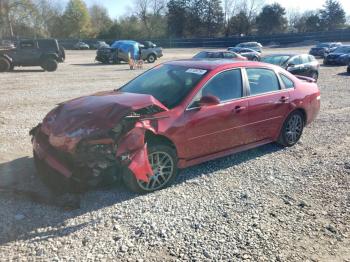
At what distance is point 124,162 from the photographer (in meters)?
4.16

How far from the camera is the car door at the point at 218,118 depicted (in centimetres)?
491

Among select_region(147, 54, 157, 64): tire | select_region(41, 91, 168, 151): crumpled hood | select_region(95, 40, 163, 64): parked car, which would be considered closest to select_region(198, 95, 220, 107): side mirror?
select_region(41, 91, 168, 151): crumpled hood

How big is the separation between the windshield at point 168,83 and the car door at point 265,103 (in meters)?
0.98

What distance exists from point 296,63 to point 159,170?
1325 centimetres

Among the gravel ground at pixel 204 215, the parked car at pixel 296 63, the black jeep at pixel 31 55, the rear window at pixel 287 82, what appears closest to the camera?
the gravel ground at pixel 204 215

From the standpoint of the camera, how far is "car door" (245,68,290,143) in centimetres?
573

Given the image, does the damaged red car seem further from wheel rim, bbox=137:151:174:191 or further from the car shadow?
the car shadow

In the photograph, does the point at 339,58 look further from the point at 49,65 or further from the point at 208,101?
the point at 208,101

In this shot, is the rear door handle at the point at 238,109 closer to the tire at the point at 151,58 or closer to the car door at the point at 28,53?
the car door at the point at 28,53

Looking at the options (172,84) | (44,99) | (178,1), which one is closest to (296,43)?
(178,1)

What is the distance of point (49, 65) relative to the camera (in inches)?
827

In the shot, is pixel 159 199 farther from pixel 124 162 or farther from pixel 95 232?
pixel 95 232

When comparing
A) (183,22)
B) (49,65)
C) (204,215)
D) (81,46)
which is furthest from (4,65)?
(183,22)

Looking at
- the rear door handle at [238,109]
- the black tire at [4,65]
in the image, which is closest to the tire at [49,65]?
the black tire at [4,65]
